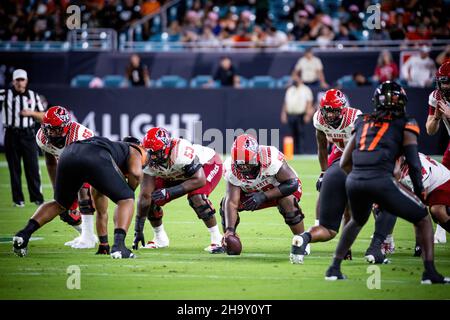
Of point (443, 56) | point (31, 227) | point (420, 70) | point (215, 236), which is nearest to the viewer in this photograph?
point (31, 227)

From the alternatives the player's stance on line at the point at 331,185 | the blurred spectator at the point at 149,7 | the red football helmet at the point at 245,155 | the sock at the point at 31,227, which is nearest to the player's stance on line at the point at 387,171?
the player's stance on line at the point at 331,185

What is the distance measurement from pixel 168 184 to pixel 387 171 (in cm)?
347

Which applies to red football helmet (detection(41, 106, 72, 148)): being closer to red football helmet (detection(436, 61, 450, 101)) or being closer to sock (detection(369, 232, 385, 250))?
sock (detection(369, 232, 385, 250))

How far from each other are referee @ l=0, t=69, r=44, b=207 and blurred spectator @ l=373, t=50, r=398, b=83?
8684 mm

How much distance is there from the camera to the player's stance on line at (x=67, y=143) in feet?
31.3

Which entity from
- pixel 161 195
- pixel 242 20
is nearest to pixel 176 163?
pixel 161 195

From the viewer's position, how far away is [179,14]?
22938 mm

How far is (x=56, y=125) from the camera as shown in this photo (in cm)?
954

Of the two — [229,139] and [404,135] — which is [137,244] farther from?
[229,139]

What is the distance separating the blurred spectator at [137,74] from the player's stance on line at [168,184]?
10.7 metres

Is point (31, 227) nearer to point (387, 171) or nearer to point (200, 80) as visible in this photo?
point (387, 171)
